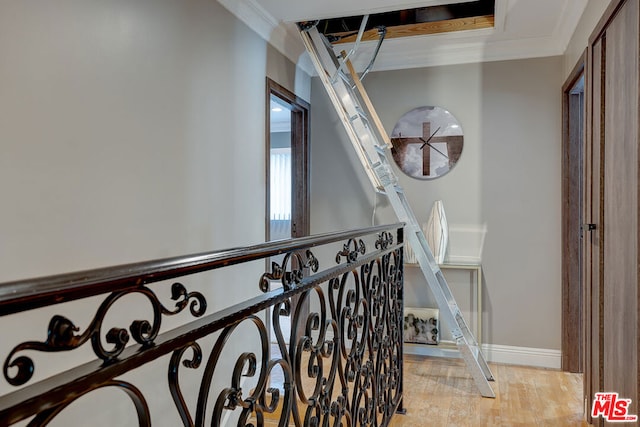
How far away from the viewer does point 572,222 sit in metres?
3.18

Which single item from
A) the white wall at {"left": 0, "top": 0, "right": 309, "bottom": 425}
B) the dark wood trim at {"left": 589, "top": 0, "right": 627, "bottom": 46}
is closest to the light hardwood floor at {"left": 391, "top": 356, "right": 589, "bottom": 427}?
the white wall at {"left": 0, "top": 0, "right": 309, "bottom": 425}

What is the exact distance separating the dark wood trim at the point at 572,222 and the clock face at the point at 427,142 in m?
0.73

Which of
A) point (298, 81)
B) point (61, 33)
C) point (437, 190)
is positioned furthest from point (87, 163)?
point (437, 190)

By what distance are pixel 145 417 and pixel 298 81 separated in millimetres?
3206

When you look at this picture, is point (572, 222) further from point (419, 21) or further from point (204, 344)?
point (204, 344)

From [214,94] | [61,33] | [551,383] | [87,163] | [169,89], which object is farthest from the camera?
[551,383]

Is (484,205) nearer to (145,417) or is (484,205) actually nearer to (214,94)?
(214,94)

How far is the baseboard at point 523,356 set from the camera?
3.28 metres

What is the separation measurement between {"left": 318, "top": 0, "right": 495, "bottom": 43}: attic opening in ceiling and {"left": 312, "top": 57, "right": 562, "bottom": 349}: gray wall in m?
0.38

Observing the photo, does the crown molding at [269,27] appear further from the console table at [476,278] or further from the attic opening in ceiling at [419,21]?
the console table at [476,278]

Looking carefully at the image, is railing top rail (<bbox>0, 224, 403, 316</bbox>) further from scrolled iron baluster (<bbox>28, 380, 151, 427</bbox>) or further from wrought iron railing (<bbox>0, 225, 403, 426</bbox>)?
scrolled iron baluster (<bbox>28, 380, 151, 427</bbox>)

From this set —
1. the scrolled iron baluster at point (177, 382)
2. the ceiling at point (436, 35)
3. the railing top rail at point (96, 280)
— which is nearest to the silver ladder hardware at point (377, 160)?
the ceiling at point (436, 35)

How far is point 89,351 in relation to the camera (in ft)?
5.17

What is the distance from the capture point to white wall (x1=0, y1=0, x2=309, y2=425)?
1337 millimetres
